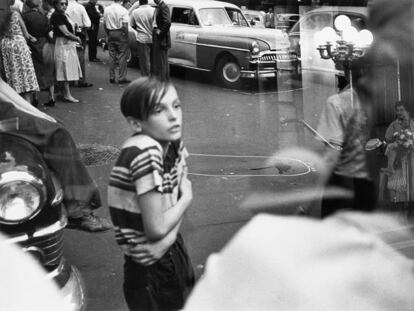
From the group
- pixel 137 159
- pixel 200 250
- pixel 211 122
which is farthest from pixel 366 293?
pixel 137 159

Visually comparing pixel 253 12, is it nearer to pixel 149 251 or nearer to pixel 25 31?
pixel 25 31

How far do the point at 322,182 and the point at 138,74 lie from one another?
1177 millimetres

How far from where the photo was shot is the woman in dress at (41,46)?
111 inches

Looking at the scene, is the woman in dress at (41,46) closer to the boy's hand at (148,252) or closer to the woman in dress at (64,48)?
the woman in dress at (64,48)

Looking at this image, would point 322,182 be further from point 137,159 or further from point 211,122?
point 137,159

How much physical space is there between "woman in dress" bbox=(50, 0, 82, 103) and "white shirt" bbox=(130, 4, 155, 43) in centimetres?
33

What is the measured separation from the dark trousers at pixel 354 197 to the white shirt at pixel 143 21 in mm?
1140

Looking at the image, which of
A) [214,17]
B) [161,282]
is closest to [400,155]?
[214,17]

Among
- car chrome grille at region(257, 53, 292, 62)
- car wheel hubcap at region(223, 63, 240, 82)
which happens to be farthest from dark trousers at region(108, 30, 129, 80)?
car chrome grille at region(257, 53, 292, 62)

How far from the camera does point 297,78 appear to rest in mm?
3445

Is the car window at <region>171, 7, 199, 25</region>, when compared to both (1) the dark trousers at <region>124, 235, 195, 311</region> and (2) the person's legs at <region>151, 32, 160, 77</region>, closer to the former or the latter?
(2) the person's legs at <region>151, 32, 160, 77</region>

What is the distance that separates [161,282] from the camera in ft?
8.04

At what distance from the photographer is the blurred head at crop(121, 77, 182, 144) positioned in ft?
7.69

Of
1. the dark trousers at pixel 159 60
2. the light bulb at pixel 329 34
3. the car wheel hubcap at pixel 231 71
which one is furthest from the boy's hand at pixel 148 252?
the light bulb at pixel 329 34
